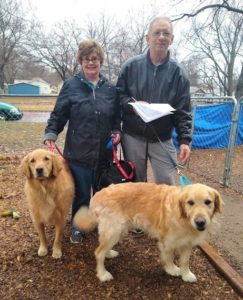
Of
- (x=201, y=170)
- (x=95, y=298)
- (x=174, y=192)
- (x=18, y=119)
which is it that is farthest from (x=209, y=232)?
(x=18, y=119)

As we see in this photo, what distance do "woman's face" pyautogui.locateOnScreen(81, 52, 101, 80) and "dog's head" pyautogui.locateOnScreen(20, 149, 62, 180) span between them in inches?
39.0

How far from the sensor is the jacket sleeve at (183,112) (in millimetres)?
3680

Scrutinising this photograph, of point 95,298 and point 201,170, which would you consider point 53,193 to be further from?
point 201,170

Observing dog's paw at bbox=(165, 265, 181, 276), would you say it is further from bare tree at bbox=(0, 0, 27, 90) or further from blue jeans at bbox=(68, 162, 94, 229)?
bare tree at bbox=(0, 0, 27, 90)

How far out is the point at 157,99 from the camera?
369 centimetres

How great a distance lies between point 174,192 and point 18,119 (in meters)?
15.3

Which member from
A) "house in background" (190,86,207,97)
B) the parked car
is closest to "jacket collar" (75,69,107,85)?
"house in background" (190,86,207,97)

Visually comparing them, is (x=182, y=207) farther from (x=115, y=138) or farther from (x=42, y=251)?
(x=42, y=251)

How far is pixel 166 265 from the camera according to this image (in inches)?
132

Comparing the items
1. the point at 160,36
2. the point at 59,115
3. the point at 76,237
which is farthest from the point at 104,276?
the point at 160,36

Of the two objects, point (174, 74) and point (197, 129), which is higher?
point (174, 74)

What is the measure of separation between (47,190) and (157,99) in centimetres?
158

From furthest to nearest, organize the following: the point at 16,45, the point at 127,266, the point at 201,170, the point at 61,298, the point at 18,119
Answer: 1. the point at 16,45
2. the point at 18,119
3. the point at 201,170
4. the point at 127,266
5. the point at 61,298

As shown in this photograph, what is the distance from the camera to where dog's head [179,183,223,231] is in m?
2.73
